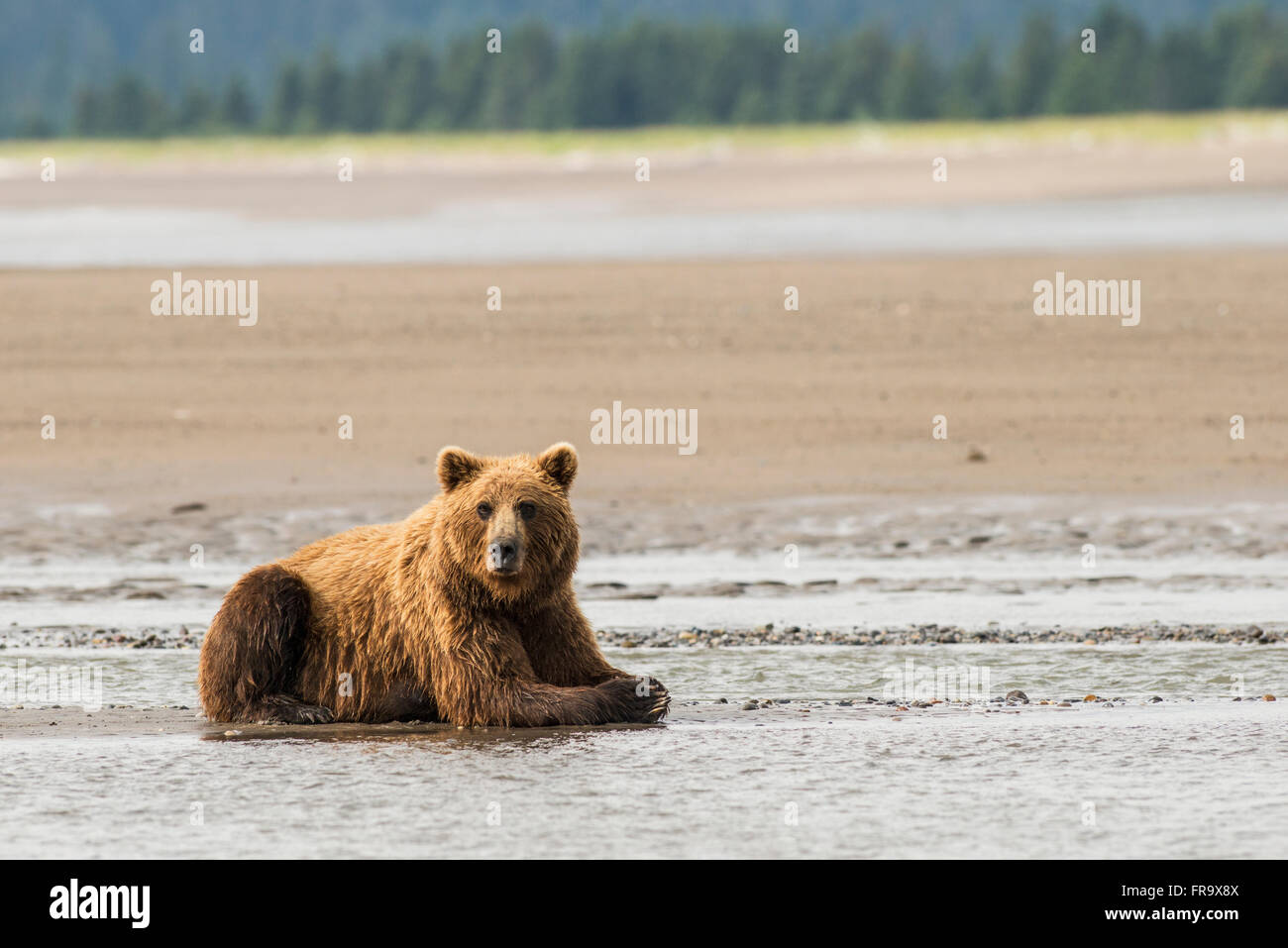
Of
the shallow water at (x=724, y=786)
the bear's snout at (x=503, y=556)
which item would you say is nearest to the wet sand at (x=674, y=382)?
the shallow water at (x=724, y=786)

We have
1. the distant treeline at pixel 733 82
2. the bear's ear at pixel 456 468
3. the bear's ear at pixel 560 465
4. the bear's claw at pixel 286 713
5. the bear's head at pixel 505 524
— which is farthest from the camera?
the distant treeline at pixel 733 82

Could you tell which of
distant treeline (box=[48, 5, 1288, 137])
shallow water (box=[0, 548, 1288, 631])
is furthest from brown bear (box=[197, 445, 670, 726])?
distant treeline (box=[48, 5, 1288, 137])

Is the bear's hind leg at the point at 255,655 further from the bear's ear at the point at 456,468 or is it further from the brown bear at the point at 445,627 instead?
the bear's ear at the point at 456,468

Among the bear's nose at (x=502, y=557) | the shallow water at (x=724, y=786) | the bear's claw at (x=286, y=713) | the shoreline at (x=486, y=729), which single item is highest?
the bear's nose at (x=502, y=557)

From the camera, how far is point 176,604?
37.5 ft

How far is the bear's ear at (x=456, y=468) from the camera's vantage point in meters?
8.02

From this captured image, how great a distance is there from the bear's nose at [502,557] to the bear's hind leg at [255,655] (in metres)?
1.06

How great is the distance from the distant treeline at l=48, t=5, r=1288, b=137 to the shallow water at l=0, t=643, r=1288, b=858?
6055cm

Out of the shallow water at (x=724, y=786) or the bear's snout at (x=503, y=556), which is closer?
the shallow water at (x=724, y=786)

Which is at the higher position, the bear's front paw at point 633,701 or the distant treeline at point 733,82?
the distant treeline at point 733,82

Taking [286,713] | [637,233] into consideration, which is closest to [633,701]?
[286,713]

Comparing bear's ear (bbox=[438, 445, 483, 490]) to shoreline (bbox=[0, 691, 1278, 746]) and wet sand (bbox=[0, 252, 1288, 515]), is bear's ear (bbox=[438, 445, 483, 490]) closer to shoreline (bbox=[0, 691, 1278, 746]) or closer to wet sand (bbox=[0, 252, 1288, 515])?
shoreline (bbox=[0, 691, 1278, 746])

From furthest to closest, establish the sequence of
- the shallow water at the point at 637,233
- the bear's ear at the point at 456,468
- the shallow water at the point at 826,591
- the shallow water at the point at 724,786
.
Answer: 1. the shallow water at the point at 637,233
2. the shallow water at the point at 826,591
3. the bear's ear at the point at 456,468
4. the shallow water at the point at 724,786

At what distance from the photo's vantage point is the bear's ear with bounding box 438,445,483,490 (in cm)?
802
